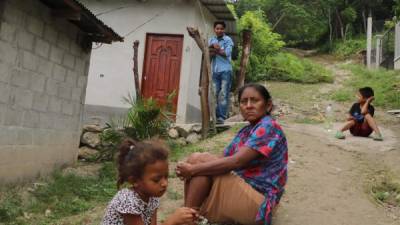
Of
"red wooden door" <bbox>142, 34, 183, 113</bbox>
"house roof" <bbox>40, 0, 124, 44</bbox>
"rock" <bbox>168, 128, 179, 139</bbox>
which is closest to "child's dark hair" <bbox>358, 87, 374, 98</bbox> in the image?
"rock" <bbox>168, 128, 179, 139</bbox>

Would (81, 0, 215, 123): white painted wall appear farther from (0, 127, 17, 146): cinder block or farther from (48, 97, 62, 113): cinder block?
(0, 127, 17, 146): cinder block

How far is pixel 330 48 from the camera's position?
27359 mm

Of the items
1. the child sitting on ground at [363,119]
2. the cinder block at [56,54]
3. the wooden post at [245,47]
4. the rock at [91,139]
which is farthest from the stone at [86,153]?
the child sitting on ground at [363,119]

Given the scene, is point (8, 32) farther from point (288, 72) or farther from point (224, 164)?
point (288, 72)

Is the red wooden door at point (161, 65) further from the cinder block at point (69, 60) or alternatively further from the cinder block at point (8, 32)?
the cinder block at point (8, 32)

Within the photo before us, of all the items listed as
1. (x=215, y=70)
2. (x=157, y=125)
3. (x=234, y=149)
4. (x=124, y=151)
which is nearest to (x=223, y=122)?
(x=215, y=70)

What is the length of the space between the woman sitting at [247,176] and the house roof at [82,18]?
350cm

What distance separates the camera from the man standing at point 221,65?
8633 mm

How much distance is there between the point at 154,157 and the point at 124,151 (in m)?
0.21

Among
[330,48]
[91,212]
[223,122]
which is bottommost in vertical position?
[91,212]

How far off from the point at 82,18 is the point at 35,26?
0.72 metres

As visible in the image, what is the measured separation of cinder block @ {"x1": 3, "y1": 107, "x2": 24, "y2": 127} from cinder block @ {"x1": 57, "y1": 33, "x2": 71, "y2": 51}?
137 cm

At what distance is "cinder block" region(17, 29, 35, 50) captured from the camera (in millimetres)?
5383

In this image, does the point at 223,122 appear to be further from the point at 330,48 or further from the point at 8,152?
the point at 330,48
